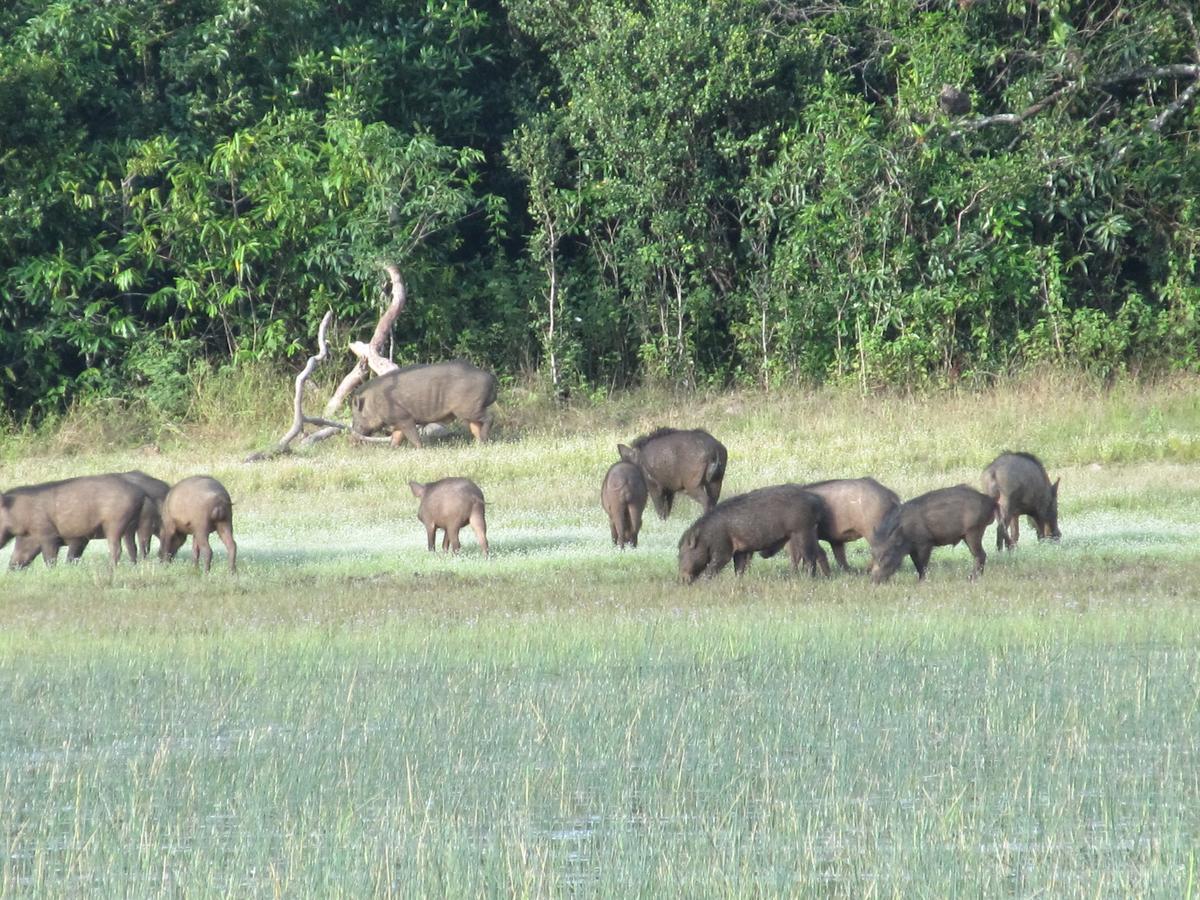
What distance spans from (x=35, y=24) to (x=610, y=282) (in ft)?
29.1

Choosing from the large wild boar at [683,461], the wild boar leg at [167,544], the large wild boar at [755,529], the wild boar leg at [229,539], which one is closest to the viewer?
the large wild boar at [755,529]

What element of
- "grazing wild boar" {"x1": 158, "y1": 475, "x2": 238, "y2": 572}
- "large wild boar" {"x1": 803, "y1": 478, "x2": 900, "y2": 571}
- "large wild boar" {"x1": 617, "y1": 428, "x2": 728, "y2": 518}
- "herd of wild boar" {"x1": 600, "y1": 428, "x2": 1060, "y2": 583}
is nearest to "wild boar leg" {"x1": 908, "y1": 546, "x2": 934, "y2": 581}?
"herd of wild boar" {"x1": 600, "y1": 428, "x2": 1060, "y2": 583}

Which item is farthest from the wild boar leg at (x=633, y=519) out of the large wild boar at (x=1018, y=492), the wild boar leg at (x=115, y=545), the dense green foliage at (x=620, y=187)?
the dense green foliage at (x=620, y=187)

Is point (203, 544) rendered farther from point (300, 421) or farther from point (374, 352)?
point (374, 352)

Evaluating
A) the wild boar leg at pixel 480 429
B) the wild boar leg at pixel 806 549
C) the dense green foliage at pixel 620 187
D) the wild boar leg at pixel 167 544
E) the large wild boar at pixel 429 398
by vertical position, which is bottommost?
the wild boar leg at pixel 806 549

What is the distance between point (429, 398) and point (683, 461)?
6.97m

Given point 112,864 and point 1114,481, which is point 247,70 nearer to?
point 1114,481

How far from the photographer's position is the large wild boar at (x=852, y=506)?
12227 millimetres

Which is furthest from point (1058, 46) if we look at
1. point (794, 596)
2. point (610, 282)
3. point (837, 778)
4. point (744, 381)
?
point (837, 778)

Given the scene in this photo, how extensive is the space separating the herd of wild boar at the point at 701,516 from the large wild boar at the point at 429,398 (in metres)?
6.11

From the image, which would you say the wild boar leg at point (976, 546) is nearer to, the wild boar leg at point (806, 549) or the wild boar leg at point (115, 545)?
the wild boar leg at point (806, 549)

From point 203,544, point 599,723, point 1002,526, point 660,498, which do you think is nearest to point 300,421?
point 660,498

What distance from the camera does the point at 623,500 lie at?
46.1ft

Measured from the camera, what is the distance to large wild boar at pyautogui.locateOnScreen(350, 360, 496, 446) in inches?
852
